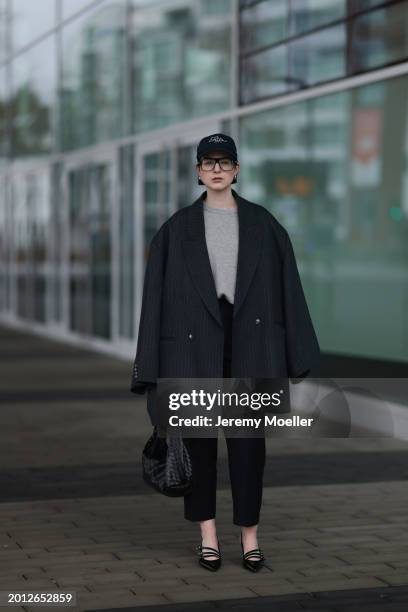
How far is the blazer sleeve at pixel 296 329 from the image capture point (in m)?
5.45

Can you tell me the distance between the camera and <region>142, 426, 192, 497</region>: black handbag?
17.4 feet

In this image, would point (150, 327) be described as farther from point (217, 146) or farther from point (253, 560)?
point (253, 560)

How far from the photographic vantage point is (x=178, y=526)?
6383mm

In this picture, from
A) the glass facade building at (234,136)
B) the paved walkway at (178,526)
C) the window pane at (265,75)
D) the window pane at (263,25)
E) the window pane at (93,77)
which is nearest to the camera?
the paved walkway at (178,526)

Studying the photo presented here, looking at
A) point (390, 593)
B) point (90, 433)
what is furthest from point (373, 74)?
point (390, 593)

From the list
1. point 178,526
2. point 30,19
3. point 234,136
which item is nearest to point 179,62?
point 234,136

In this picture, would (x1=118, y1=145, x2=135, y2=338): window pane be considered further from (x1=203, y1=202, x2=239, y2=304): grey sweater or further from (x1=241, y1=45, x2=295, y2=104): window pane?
(x1=203, y1=202, x2=239, y2=304): grey sweater

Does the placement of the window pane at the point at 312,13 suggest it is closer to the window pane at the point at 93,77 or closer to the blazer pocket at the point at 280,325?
Result: the window pane at the point at 93,77

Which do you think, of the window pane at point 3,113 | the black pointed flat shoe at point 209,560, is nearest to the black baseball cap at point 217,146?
the black pointed flat shoe at point 209,560

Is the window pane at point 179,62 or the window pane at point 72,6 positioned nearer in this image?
the window pane at point 179,62

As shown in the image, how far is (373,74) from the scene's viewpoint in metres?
10.5

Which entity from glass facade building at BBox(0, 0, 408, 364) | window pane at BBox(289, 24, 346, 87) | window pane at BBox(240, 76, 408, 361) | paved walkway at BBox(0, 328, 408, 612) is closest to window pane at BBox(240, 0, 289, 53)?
glass facade building at BBox(0, 0, 408, 364)

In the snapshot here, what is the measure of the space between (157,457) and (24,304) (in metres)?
16.9

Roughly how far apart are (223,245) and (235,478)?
38.9 inches
